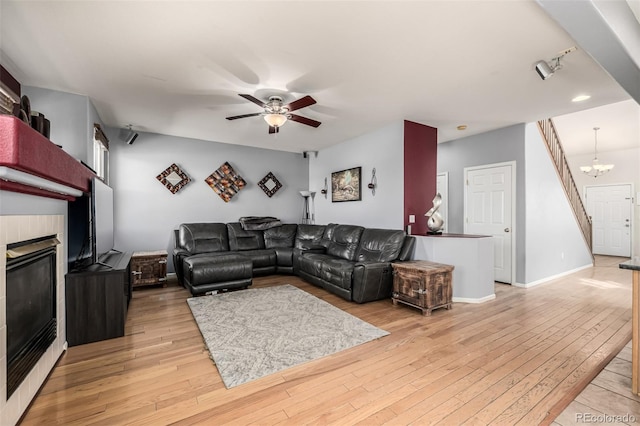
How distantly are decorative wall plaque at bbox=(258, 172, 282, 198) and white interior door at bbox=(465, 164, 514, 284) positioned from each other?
3812 mm

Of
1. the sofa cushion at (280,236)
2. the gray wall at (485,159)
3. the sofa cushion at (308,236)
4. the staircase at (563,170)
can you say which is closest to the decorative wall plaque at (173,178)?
the sofa cushion at (280,236)

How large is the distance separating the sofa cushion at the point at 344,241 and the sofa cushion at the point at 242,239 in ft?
4.61

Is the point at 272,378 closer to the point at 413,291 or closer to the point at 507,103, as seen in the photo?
the point at 413,291

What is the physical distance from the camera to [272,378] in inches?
79.4

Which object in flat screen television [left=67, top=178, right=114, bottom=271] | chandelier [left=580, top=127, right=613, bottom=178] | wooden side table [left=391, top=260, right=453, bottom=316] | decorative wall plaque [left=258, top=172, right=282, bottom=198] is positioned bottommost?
wooden side table [left=391, top=260, right=453, bottom=316]

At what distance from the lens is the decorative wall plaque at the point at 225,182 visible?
5613 mm

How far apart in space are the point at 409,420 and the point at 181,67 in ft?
10.8

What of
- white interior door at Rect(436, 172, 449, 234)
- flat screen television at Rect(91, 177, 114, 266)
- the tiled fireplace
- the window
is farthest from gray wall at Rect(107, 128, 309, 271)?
white interior door at Rect(436, 172, 449, 234)

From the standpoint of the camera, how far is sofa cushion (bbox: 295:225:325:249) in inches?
216

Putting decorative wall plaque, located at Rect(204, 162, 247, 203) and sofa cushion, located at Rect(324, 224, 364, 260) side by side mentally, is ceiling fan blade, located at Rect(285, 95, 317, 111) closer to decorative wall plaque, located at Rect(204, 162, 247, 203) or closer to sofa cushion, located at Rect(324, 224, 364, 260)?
sofa cushion, located at Rect(324, 224, 364, 260)

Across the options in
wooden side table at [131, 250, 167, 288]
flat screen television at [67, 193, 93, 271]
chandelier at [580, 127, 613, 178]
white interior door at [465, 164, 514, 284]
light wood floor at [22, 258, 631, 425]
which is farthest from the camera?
chandelier at [580, 127, 613, 178]

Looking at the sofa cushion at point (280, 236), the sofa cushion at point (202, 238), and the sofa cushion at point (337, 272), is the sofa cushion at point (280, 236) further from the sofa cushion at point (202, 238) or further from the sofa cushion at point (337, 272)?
the sofa cushion at point (337, 272)

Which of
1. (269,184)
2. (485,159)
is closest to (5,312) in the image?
Answer: (269,184)

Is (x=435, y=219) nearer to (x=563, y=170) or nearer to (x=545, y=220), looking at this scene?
(x=545, y=220)
